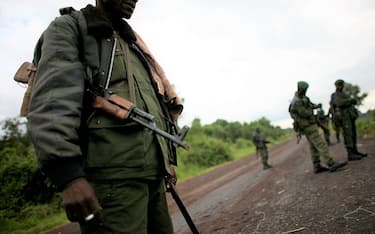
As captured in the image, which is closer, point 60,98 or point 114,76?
point 60,98

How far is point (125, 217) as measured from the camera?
156cm

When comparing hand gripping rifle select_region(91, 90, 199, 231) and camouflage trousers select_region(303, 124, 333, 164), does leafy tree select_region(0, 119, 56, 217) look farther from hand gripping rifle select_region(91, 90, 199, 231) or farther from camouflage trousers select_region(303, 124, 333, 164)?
hand gripping rifle select_region(91, 90, 199, 231)

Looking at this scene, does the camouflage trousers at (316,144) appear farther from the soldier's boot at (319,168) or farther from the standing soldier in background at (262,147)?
the standing soldier in background at (262,147)

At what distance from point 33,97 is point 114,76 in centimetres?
43

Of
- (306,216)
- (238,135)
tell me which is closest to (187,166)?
(306,216)

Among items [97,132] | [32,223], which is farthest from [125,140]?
[32,223]

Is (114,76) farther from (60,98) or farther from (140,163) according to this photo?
(140,163)

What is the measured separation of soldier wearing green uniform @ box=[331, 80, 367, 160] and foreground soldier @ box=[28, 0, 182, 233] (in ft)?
23.0

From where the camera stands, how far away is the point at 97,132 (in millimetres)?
1602

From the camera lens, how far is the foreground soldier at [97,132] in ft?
4.55

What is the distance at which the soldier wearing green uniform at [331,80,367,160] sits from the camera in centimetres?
779

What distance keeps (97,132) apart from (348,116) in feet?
25.5

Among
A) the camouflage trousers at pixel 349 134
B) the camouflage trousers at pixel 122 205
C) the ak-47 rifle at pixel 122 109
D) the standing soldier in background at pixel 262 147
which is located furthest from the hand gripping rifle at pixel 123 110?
the standing soldier in background at pixel 262 147

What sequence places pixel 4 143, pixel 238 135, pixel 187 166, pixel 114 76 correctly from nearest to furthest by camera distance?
1. pixel 114 76
2. pixel 4 143
3. pixel 187 166
4. pixel 238 135
